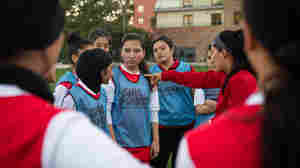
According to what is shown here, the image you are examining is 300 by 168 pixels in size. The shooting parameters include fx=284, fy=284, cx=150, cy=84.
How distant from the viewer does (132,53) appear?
366 cm

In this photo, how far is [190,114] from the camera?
4191 millimetres

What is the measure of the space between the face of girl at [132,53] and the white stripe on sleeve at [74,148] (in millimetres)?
2876

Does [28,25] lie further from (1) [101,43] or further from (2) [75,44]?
(1) [101,43]

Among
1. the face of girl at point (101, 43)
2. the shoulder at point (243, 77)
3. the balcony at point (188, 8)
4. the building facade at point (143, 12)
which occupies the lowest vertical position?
the shoulder at point (243, 77)

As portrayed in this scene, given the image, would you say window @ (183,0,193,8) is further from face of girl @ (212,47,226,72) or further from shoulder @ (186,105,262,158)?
shoulder @ (186,105,262,158)

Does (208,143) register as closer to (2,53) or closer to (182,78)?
(2,53)

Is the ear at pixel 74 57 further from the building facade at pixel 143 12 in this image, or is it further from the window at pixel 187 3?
the building facade at pixel 143 12

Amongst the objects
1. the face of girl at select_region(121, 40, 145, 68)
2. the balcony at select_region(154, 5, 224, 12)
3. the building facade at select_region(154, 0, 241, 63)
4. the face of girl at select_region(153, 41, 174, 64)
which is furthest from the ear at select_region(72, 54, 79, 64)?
the balcony at select_region(154, 5, 224, 12)

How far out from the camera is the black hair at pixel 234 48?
1.97m

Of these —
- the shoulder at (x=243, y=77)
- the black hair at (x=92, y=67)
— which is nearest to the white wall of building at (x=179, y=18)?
the black hair at (x=92, y=67)

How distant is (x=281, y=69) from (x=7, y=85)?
79cm

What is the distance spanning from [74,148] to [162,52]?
3.81m

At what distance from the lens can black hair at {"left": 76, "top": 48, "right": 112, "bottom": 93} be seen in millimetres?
2723

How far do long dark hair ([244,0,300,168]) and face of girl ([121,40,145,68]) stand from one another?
9.47 ft
